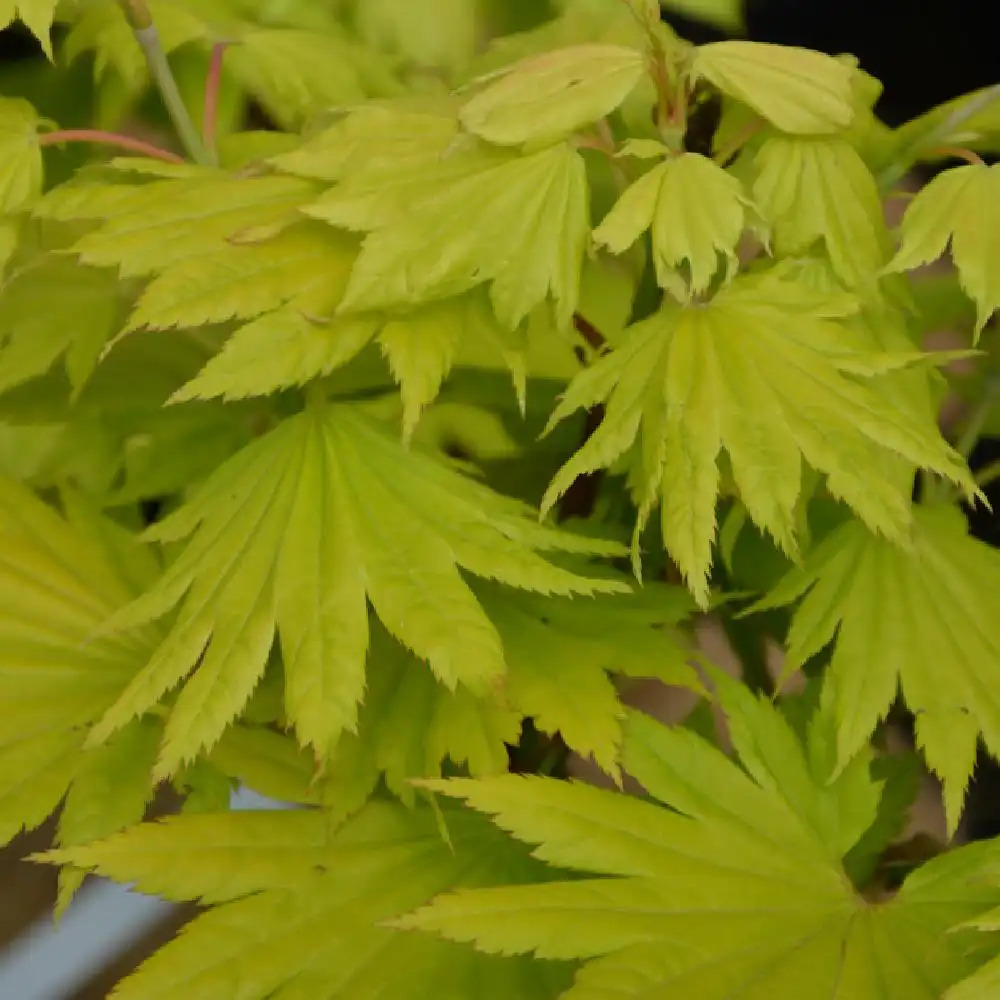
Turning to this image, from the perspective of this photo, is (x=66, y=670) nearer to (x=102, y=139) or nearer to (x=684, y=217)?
(x=102, y=139)

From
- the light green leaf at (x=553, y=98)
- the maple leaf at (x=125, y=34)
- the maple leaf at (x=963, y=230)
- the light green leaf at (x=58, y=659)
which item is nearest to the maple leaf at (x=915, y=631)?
the maple leaf at (x=963, y=230)

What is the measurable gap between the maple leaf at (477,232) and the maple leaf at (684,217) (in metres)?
0.02

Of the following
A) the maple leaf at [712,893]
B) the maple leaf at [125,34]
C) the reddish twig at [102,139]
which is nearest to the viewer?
the maple leaf at [712,893]

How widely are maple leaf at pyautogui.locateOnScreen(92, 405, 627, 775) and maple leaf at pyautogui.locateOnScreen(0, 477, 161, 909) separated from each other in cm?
6

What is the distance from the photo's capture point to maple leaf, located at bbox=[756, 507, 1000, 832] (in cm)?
47

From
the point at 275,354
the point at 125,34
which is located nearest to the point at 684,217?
the point at 275,354

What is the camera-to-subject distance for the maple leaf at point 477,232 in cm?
43

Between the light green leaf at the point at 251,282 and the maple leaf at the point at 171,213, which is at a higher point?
the maple leaf at the point at 171,213

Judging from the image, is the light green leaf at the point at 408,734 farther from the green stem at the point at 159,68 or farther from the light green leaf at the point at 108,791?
the green stem at the point at 159,68

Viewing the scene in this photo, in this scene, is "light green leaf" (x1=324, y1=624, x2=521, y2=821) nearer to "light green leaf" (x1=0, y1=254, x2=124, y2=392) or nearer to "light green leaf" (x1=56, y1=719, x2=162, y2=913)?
"light green leaf" (x1=56, y1=719, x2=162, y2=913)

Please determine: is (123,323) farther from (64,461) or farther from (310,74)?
(310,74)

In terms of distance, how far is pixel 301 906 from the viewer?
46 cm

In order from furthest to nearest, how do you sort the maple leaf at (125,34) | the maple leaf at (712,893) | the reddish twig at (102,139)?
the maple leaf at (125,34) < the reddish twig at (102,139) < the maple leaf at (712,893)

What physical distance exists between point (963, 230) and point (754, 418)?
133mm
